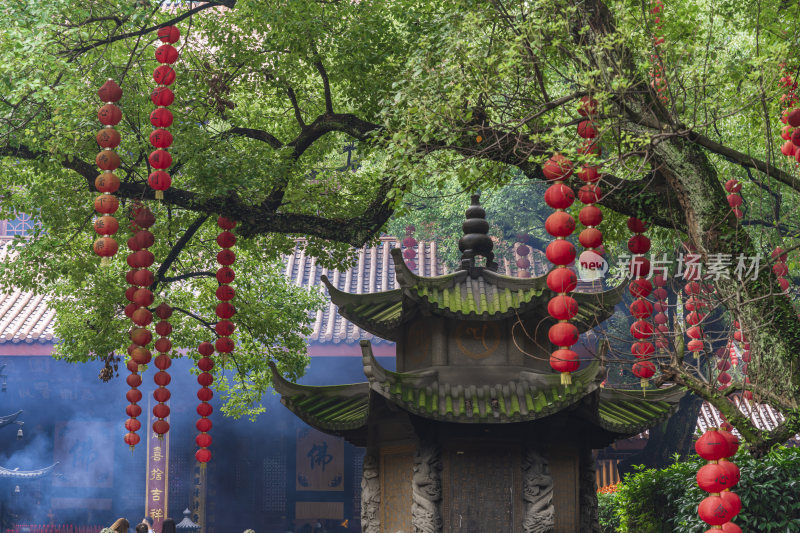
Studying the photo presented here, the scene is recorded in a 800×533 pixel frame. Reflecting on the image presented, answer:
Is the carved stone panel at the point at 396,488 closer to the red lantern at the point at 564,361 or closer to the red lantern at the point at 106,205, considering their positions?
the red lantern at the point at 564,361

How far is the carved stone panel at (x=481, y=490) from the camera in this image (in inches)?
330

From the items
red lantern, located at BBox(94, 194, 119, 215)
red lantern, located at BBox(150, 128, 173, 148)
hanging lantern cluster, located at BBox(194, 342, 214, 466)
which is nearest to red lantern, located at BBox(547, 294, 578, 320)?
red lantern, located at BBox(150, 128, 173, 148)

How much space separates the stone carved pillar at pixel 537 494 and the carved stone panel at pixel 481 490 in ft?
0.28

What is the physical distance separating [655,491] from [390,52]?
5.40m

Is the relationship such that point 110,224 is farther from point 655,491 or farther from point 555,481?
point 655,491

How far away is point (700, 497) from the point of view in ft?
29.5

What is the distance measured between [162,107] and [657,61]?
4.53 metres

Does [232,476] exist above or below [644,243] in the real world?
below

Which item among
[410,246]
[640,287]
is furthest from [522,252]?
[640,287]

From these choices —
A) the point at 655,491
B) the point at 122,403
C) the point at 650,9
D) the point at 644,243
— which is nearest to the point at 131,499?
the point at 122,403

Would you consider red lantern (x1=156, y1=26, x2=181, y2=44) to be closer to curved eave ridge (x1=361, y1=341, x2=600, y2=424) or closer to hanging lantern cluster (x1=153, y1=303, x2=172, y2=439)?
hanging lantern cluster (x1=153, y1=303, x2=172, y2=439)

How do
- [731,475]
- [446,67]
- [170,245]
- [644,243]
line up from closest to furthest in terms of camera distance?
1. [731,475]
2. [446,67]
3. [644,243]
4. [170,245]

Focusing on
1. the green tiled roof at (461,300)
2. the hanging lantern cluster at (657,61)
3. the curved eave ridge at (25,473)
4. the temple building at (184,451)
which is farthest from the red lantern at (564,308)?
the curved eave ridge at (25,473)

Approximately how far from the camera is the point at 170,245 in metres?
11.9
